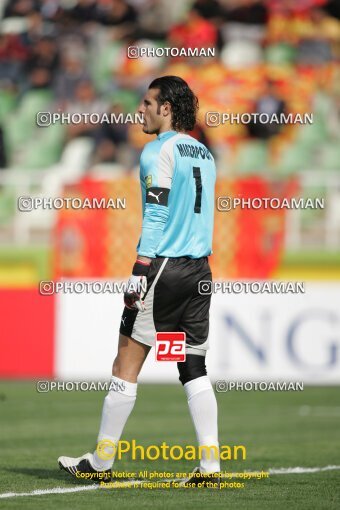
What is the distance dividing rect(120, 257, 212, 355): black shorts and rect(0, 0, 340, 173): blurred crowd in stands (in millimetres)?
11567

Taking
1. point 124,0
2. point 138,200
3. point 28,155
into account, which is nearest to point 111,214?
point 138,200

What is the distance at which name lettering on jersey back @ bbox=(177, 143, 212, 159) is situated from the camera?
6.17 meters

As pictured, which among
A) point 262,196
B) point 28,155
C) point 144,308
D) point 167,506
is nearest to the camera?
point 167,506

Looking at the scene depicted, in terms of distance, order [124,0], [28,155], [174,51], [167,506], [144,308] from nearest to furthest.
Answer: [167,506] < [144,308] < [174,51] < [28,155] < [124,0]

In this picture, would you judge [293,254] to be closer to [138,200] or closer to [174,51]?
[138,200]

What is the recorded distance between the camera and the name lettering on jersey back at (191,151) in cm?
617

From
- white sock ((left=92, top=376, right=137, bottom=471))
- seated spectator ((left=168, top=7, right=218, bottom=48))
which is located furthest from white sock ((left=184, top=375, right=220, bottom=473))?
seated spectator ((left=168, top=7, right=218, bottom=48))

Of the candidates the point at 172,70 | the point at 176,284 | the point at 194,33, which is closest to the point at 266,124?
the point at 172,70

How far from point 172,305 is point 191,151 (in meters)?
0.86

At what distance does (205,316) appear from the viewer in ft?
21.0

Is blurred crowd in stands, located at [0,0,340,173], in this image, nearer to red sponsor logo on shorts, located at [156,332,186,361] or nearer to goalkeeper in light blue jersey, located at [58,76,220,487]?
goalkeeper in light blue jersey, located at [58,76,220,487]

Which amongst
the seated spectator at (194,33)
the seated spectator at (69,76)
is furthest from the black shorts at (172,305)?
the seated spectator at (194,33)

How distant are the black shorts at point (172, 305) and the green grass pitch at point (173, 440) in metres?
0.87

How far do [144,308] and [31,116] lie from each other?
13944 millimetres
